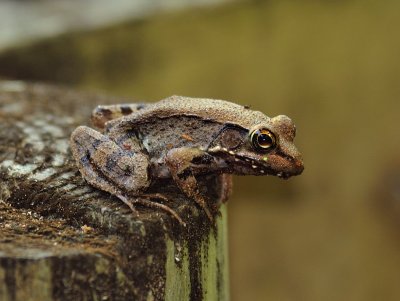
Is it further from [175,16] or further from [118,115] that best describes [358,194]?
[118,115]

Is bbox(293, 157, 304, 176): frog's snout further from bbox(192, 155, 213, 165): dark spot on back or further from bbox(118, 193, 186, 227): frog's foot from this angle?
bbox(118, 193, 186, 227): frog's foot

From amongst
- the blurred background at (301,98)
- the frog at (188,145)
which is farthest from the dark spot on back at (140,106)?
the blurred background at (301,98)

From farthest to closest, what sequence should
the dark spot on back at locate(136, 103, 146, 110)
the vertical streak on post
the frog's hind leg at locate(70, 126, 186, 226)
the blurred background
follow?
the blurred background
the dark spot on back at locate(136, 103, 146, 110)
the frog's hind leg at locate(70, 126, 186, 226)
the vertical streak on post

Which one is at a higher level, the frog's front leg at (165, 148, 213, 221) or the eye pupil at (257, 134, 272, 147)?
the eye pupil at (257, 134, 272, 147)

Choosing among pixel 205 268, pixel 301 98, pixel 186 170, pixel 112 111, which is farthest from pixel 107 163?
pixel 301 98

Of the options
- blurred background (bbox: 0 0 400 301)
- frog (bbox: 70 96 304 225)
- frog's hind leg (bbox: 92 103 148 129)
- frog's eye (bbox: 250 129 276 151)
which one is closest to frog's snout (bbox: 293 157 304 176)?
frog (bbox: 70 96 304 225)

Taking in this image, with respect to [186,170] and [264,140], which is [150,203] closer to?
[186,170]

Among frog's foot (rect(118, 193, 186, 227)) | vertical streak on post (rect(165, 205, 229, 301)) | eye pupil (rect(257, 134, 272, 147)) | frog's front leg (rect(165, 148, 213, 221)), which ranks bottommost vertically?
vertical streak on post (rect(165, 205, 229, 301))
